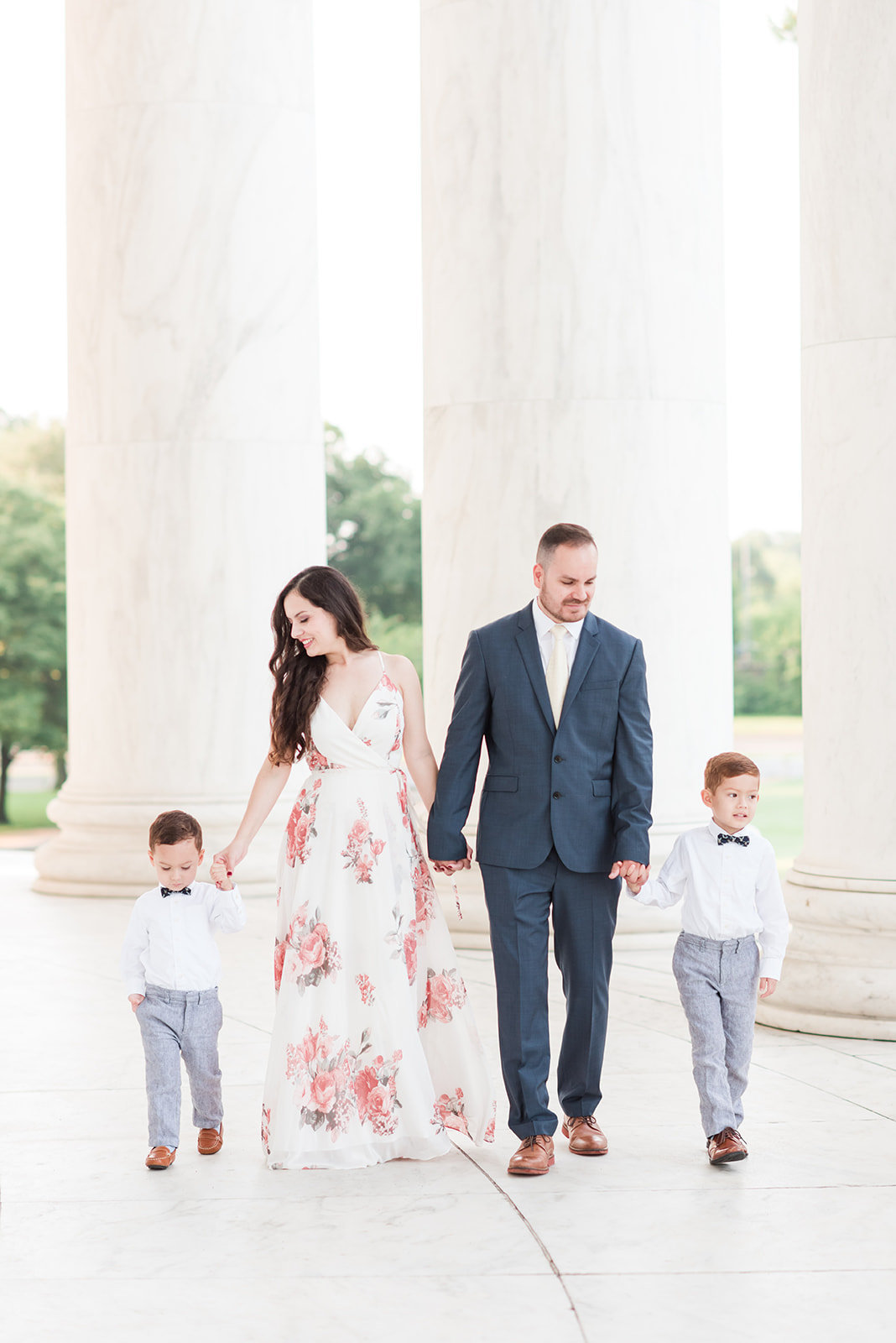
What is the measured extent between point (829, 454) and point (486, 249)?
63.3 ft

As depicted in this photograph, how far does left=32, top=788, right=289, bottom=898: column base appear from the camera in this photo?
75.4 meters

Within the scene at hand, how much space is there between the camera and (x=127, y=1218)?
102ft

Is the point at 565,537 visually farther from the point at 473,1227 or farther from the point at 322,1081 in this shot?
the point at 473,1227

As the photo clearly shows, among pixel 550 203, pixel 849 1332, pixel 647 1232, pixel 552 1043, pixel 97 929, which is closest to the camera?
pixel 849 1332

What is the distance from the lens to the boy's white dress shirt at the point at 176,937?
114ft

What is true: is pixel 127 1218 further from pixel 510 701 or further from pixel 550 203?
pixel 550 203

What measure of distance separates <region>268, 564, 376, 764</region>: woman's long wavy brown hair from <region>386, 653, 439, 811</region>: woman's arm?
0.83m

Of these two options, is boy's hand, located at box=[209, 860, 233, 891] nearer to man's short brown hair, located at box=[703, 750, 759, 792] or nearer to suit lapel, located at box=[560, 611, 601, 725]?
suit lapel, located at box=[560, 611, 601, 725]

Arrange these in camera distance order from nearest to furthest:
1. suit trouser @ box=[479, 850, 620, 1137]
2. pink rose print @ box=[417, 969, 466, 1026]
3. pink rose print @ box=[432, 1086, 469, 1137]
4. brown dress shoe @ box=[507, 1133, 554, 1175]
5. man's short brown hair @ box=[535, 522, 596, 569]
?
brown dress shoe @ box=[507, 1133, 554, 1175]
man's short brown hair @ box=[535, 522, 596, 569]
suit trouser @ box=[479, 850, 620, 1137]
pink rose print @ box=[432, 1086, 469, 1137]
pink rose print @ box=[417, 969, 466, 1026]

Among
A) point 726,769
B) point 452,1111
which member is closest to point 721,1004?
point 726,769

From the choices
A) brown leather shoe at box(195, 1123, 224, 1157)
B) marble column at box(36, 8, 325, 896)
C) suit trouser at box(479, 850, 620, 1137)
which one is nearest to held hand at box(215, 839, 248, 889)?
suit trouser at box(479, 850, 620, 1137)

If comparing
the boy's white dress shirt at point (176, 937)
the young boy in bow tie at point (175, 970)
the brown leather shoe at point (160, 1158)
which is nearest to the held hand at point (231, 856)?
the young boy in bow tie at point (175, 970)

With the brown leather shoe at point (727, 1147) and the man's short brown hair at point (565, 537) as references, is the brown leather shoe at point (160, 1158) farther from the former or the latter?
the man's short brown hair at point (565, 537)

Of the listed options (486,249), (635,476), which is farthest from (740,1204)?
(486,249)
